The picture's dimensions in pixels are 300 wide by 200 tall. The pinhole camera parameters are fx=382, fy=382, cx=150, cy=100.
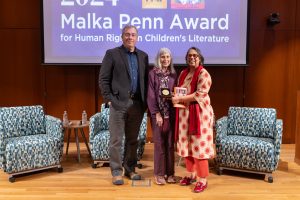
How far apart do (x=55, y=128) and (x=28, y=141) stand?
35 cm

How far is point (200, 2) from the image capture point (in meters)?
5.44

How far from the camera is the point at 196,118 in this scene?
12.1 feet

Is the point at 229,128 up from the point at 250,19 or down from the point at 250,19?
down

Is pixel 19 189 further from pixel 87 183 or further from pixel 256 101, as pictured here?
pixel 256 101

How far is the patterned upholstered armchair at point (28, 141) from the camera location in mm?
4102

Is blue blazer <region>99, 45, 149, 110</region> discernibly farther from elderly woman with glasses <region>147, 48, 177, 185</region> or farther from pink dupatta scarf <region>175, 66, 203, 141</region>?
pink dupatta scarf <region>175, 66, 203, 141</region>

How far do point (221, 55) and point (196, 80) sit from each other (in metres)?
1.99

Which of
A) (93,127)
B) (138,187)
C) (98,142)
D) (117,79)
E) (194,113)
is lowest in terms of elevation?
(138,187)

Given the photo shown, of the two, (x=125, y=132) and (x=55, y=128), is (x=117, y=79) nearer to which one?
(x=125, y=132)

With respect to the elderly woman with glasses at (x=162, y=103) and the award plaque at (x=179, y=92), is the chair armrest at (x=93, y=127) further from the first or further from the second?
the award plaque at (x=179, y=92)

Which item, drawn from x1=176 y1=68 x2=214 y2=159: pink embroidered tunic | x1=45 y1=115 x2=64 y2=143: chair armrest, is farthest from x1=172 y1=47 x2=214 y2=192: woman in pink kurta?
x1=45 y1=115 x2=64 y2=143: chair armrest

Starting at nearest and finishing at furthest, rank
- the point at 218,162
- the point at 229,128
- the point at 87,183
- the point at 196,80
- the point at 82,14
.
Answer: the point at 196,80
the point at 87,183
the point at 218,162
the point at 229,128
the point at 82,14

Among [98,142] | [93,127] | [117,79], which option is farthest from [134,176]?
[117,79]

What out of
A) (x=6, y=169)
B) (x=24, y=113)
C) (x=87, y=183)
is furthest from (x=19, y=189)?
(x=24, y=113)
